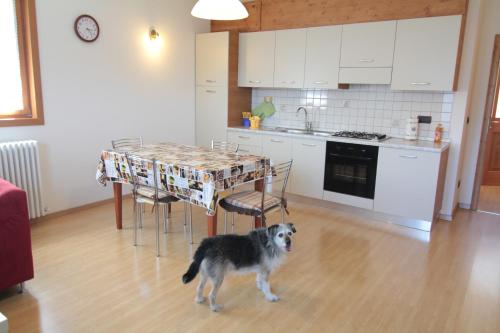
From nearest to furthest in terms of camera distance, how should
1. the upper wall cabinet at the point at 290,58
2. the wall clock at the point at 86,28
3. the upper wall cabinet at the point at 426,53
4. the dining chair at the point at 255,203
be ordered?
1. the dining chair at the point at 255,203
2. the upper wall cabinet at the point at 426,53
3. the wall clock at the point at 86,28
4. the upper wall cabinet at the point at 290,58

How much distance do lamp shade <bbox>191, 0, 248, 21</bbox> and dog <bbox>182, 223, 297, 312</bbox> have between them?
5.24ft

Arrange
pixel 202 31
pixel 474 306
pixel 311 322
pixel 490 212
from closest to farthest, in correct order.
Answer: pixel 311 322, pixel 474 306, pixel 490 212, pixel 202 31

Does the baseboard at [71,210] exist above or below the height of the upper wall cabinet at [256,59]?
below

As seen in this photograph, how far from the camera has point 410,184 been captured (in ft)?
12.5

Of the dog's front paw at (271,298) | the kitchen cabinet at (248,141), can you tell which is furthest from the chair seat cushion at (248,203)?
the kitchen cabinet at (248,141)

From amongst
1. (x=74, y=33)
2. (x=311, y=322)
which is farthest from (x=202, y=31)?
(x=311, y=322)

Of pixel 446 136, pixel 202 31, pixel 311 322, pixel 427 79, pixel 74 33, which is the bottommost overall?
pixel 311 322

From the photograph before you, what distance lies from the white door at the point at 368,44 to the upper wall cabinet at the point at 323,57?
95mm

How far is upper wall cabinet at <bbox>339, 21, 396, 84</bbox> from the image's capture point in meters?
3.93

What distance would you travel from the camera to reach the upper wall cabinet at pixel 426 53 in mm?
3607

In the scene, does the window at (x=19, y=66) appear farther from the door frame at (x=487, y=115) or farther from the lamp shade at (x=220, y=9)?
the door frame at (x=487, y=115)

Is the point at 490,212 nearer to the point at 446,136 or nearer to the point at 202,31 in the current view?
the point at 446,136

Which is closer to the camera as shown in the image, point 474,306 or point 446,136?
point 474,306

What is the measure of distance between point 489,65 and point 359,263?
2.80 meters
